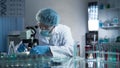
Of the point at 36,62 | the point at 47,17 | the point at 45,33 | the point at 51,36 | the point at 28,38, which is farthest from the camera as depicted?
the point at 51,36

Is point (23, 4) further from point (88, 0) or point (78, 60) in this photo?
point (78, 60)

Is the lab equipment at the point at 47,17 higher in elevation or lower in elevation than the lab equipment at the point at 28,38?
higher

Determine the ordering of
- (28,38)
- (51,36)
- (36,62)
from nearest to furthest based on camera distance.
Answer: (36,62) → (28,38) → (51,36)

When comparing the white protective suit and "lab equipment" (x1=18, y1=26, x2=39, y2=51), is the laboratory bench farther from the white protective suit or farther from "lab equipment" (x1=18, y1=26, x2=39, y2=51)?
the white protective suit

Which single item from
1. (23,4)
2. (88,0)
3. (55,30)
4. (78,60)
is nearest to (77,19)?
(88,0)

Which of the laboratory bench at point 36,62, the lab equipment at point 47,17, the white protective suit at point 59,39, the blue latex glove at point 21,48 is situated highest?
→ the lab equipment at point 47,17

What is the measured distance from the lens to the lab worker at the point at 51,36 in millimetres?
2186

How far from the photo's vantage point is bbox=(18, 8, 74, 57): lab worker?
219 centimetres

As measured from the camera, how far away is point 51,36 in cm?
247

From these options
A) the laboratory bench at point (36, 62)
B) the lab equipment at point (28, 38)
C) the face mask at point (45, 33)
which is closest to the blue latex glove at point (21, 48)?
the lab equipment at point (28, 38)

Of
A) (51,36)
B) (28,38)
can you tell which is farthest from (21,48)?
(51,36)

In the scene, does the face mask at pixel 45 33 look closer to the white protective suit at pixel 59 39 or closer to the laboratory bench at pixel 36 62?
the white protective suit at pixel 59 39

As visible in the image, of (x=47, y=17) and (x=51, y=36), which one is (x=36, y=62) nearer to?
(x=47, y=17)

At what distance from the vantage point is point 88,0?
6.08 meters
